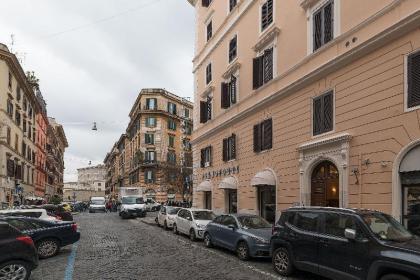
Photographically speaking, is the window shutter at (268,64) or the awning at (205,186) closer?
the window shutter at (268,64)

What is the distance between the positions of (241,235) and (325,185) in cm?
519

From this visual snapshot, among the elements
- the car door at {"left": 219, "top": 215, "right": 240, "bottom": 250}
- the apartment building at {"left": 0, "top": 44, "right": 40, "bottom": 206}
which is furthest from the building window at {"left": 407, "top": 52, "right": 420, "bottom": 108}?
the apartment building at {"left": 0, "top": 44, "right": 40, "bottom": 206}

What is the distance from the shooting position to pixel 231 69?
26734 mm

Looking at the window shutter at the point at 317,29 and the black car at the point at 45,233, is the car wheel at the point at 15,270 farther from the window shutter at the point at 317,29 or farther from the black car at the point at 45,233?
the window shutter at the point at 317,29

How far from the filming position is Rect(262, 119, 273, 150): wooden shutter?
21.5m

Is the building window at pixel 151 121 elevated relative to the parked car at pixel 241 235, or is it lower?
elevated

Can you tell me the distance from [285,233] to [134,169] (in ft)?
220

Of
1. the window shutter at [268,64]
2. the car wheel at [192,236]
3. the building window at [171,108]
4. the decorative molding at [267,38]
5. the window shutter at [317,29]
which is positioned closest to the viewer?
the window shutter at [317,29]

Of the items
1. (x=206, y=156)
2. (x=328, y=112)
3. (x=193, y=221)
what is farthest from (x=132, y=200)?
(x=328, y=112)

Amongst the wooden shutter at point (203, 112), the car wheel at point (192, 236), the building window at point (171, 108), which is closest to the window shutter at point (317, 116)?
the car wheel at point (192, 236)

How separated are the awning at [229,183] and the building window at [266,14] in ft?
28.1

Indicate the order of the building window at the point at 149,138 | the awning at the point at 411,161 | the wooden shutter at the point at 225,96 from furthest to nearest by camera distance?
1. the building window at the point at 149,138
2. the wooden shutter at the point at 225,96
3. the awning at the point at 411,161

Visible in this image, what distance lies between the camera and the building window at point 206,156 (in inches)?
1225

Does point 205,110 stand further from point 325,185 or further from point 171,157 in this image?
point 171,157
